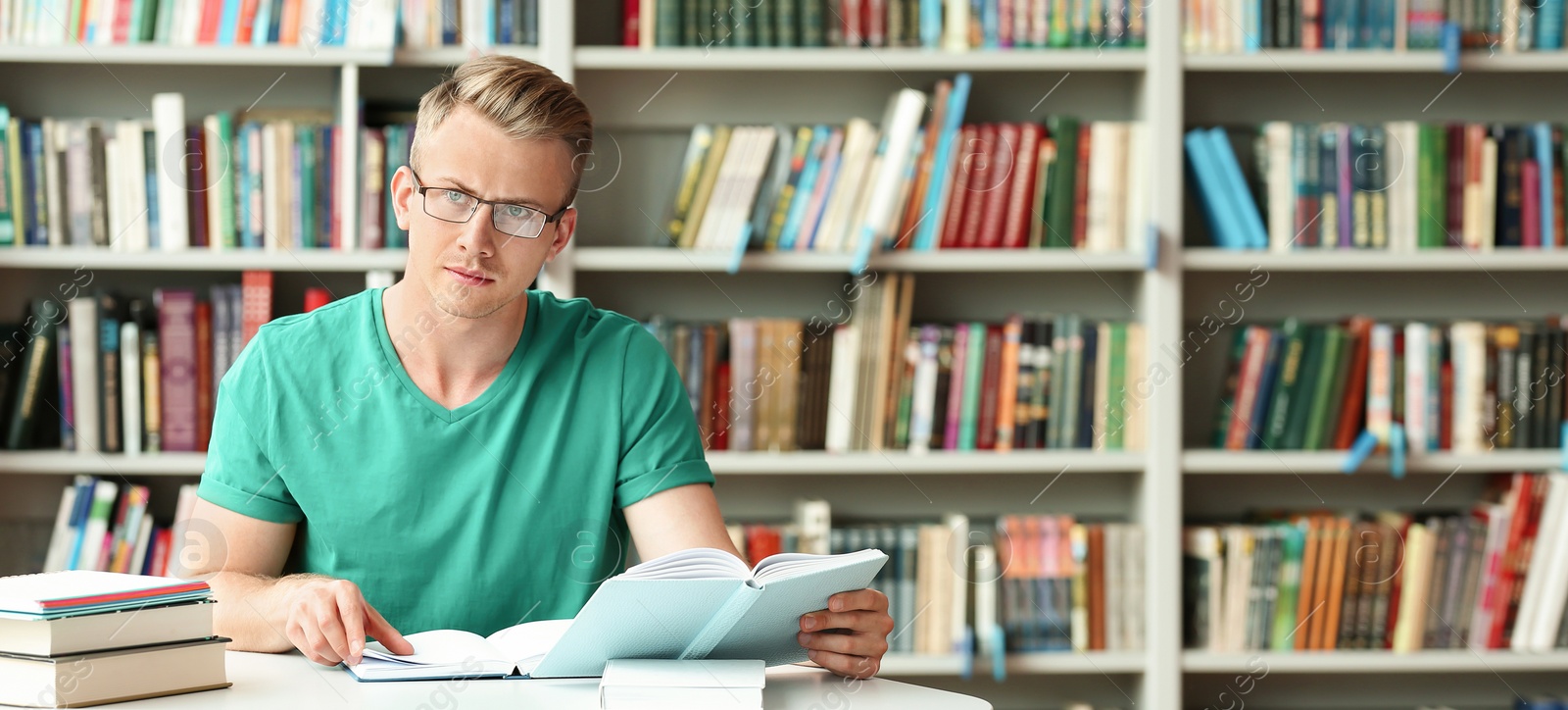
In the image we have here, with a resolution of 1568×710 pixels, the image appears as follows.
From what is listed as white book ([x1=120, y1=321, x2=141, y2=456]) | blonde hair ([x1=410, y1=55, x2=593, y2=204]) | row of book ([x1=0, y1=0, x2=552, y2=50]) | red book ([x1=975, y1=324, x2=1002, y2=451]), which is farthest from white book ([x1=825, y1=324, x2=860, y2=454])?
white book ([x1=120, y1=321, x2=141, y2=456])

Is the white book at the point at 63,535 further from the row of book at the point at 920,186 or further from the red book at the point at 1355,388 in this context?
the red book at the point at 1355,388

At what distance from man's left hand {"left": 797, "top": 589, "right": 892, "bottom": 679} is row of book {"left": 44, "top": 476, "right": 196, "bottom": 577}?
1.62 m

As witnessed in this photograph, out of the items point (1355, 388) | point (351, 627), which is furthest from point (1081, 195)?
point (351, 627)

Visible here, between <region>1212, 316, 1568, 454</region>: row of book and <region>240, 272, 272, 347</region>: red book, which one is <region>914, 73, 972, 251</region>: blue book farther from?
<region>240, 272, 272, 347</region>: red book

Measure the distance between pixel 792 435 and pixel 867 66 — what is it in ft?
2.33

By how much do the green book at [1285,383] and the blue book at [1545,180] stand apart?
0.51 metres

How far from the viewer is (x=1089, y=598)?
2.41 m

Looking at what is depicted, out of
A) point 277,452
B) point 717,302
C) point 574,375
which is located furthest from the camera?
point 717,302

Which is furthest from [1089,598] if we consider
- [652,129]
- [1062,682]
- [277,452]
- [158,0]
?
[158,0]

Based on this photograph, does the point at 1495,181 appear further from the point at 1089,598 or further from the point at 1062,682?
the point at 1062,682

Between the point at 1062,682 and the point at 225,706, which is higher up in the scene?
the point at 225,706

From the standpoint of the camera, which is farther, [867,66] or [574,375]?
[867,66]

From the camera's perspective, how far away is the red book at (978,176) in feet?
7.72

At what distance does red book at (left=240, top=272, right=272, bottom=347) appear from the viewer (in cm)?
227
